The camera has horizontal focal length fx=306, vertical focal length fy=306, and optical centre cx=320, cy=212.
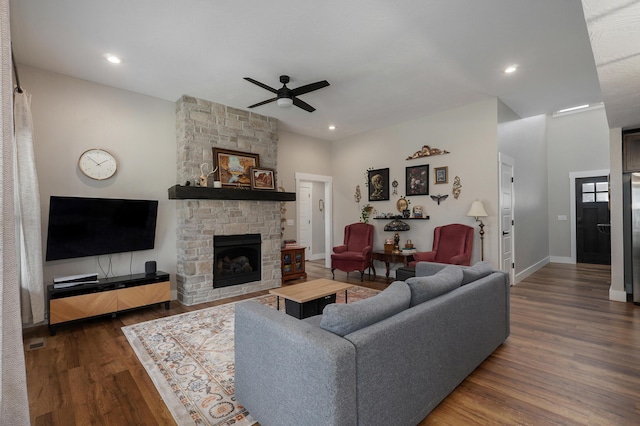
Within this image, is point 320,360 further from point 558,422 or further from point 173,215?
point 173,215

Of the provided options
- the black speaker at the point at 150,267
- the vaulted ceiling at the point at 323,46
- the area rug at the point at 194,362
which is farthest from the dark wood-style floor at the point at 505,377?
the vaulted ceiling at the point at 323,46

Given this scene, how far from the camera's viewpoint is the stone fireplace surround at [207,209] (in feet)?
14.6

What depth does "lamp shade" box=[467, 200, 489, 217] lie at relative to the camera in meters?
4.64

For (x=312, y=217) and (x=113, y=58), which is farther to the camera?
(x=312, y=217)

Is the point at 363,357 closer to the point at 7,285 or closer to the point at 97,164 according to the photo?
the point at 7,285

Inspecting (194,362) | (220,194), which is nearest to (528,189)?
(220,194)

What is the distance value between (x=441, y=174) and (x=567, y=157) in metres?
4.46

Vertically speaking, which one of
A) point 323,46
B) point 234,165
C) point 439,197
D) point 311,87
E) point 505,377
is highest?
point 323,46

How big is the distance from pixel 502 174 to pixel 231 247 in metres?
4.49

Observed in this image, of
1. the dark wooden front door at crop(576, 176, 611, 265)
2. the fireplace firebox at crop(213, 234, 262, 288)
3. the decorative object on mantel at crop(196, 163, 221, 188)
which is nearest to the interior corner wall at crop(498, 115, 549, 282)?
the dark wooden front door at crop(576, 176, 611, 265)

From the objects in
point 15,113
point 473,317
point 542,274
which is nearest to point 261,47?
point 15,113

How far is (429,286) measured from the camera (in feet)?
6.84

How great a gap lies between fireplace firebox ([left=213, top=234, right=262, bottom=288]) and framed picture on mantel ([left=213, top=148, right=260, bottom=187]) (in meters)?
0.89

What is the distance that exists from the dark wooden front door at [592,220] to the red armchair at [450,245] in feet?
14.9
